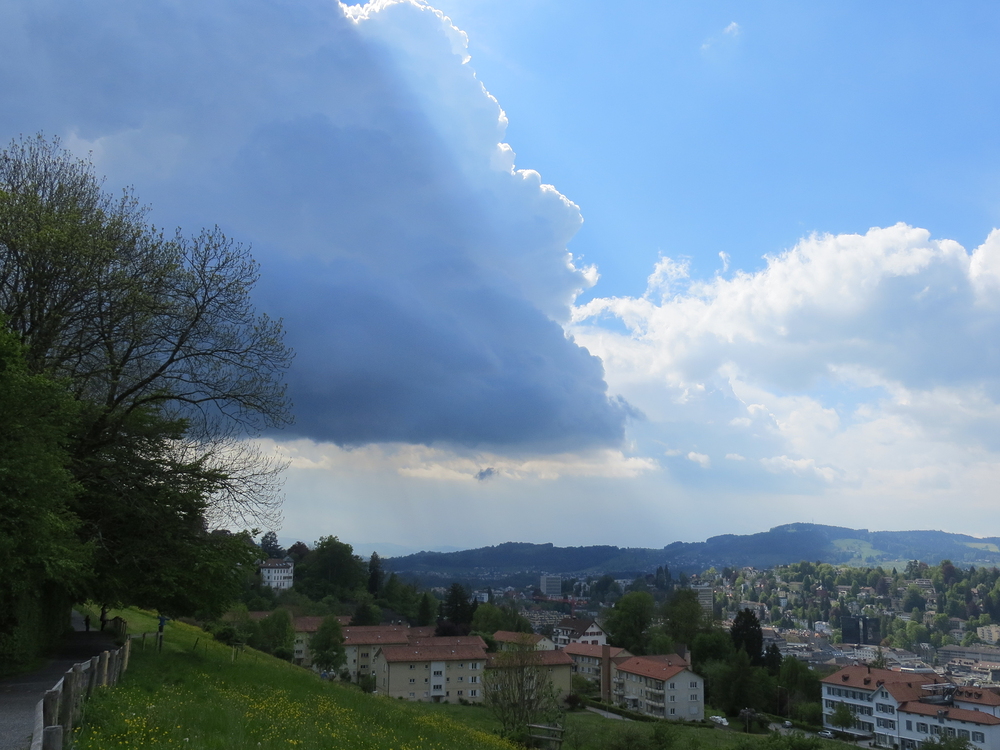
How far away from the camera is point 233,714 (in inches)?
516

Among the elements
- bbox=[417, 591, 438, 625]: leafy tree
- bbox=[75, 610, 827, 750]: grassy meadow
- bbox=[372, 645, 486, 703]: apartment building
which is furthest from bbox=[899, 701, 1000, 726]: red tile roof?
bbox=[75, 610, 827, 750]: grassy meadow

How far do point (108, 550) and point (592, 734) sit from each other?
107 ft

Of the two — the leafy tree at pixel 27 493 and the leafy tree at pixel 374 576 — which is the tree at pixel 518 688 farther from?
the leafy tree at pixel 374 576

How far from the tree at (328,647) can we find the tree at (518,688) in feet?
73.0

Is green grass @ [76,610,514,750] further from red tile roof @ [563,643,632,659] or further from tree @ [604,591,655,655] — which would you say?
tree @ [604,591,655,655]

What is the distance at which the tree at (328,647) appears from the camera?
60281 millimetres

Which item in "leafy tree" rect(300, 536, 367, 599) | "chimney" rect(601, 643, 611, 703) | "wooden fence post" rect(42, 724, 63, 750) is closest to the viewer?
"wooden fence post" rect(42, 724, 63, 750)

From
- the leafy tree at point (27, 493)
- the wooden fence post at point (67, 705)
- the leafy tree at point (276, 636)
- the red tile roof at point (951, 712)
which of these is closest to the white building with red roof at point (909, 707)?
the red tile roof at point (951, 712)

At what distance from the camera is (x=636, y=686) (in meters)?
72.8

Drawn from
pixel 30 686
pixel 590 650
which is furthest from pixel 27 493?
pixel 590 650

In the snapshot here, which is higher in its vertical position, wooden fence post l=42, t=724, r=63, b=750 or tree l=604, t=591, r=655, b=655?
wooden fence post l=42, t=724, r=63, b=750

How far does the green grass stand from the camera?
10703mm

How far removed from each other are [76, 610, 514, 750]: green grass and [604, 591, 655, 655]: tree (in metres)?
83.8

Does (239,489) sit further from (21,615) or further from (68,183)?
(68,183)
